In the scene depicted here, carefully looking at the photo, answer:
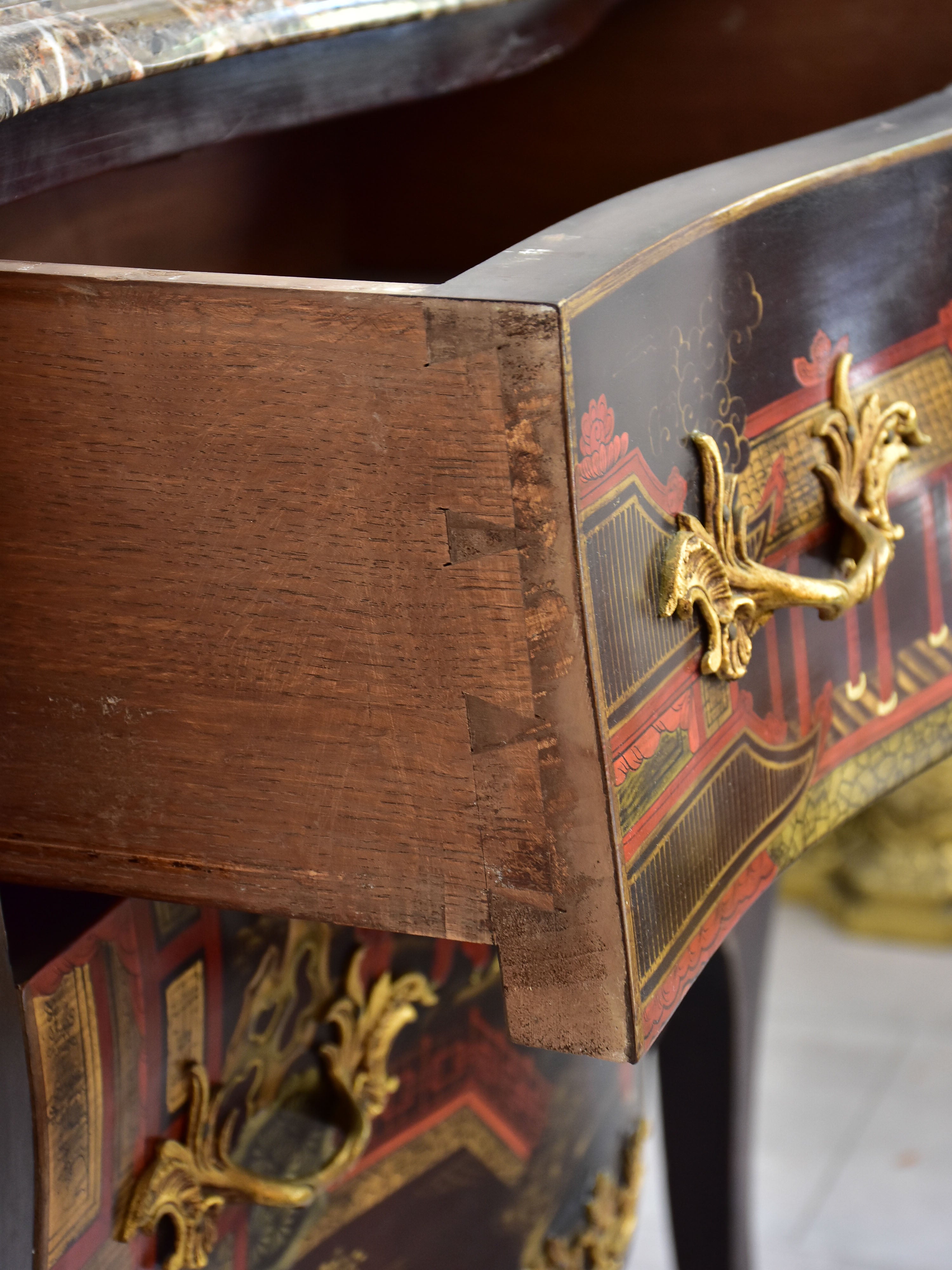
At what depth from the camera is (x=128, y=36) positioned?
521 millimetres

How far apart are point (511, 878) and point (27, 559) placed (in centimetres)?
18

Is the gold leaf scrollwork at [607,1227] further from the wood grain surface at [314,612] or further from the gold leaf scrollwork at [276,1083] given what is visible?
the wood grain surface at [314,612]

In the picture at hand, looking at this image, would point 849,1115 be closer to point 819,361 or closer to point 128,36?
point 819,361

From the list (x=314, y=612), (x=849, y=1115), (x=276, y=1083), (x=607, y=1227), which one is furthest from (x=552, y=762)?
(x=849, y=1115)

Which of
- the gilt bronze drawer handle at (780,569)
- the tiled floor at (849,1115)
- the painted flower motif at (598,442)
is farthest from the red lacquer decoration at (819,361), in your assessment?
the tiled floor at (849,1115)

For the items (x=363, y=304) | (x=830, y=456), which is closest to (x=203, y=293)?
(x=363, y=304)

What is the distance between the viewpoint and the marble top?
1.55 ft

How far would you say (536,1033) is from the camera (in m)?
0.47

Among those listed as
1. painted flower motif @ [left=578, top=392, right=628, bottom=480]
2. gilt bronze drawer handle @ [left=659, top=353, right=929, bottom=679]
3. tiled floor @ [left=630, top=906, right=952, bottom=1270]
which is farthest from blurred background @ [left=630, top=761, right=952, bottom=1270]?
painted flower motif @ [left=578, top=392, right=628, bottom=480]

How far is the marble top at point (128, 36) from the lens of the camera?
0.47 meters

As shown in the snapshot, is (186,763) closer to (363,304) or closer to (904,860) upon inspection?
(363,304)

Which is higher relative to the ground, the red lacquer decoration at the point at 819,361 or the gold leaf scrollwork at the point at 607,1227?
the red lacquer decoration at the point at 819,361

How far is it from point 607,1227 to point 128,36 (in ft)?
2.62

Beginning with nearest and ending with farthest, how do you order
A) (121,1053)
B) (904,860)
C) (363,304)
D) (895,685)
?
(363,304) < (121,1053) < (895,685) < (904,860)
